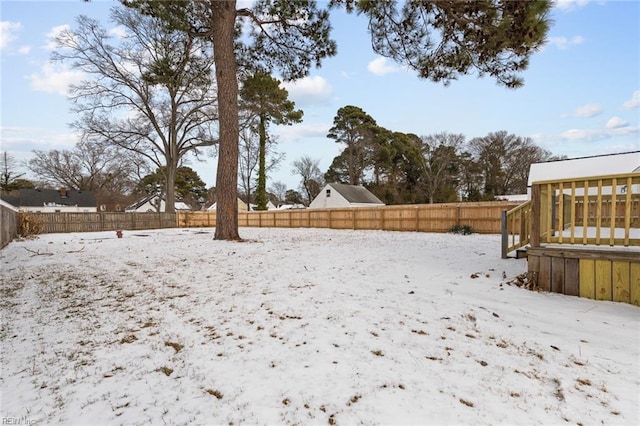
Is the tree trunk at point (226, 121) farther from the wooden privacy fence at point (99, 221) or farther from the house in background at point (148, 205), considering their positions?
the house in background at point (148, 205)

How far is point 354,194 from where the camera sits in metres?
27.9

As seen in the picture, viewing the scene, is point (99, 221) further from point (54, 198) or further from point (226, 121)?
point (54, 198)

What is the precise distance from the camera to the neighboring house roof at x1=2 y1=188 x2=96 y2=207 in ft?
104

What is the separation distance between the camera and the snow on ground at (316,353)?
5.54 ft

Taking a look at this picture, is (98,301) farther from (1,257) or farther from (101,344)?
(1,257)

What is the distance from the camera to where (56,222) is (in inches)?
674

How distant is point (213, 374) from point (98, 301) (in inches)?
102

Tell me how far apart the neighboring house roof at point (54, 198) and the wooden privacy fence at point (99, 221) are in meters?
18.7

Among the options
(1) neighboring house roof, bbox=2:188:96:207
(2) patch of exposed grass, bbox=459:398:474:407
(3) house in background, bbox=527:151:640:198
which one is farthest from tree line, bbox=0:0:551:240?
(1) neighboring house roof, bbox=2:188:96:207

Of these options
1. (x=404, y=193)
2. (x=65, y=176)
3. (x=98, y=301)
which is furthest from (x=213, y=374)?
(x=65, y=176)

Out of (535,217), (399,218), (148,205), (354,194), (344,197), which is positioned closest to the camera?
(535,217)

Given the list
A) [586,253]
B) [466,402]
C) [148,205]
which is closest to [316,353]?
[466,402]

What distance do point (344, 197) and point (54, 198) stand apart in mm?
31665

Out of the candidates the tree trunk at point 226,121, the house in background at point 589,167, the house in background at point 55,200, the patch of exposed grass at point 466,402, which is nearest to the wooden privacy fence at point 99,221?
the tree trunk at point 226,121
